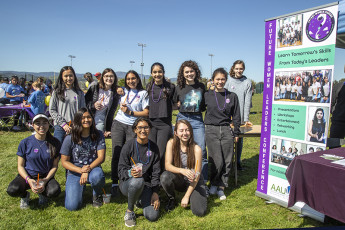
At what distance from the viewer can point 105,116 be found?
3801 mm

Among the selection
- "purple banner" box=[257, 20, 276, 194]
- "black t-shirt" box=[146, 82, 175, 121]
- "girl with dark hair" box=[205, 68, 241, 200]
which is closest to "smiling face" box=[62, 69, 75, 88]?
"black t-shirt" box=[146, 82, 175, 121]

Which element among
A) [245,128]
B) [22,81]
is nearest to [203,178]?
[245,128]

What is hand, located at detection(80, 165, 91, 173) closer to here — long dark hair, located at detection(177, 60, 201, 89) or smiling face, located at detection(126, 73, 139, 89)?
smiling face, located at detection(126, 73, 139, 89)

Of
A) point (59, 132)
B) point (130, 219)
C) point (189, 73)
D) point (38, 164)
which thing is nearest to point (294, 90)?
point (189, 73)

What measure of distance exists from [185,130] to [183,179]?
663mm

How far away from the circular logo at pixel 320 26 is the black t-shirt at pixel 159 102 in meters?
1.88

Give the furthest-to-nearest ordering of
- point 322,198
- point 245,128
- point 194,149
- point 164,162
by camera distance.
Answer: point 245,128
point 164,162
point 194,149
point 322,198

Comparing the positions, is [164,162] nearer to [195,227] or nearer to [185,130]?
[185,130]

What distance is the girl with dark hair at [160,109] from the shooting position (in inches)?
138

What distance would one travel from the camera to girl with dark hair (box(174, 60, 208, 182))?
355cm

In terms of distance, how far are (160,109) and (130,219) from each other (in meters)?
1.47

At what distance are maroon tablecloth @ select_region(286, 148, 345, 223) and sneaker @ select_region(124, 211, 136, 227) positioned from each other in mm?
1698

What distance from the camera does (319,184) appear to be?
2123 millimetres

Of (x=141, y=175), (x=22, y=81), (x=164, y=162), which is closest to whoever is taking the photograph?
(x=141, y=175)
